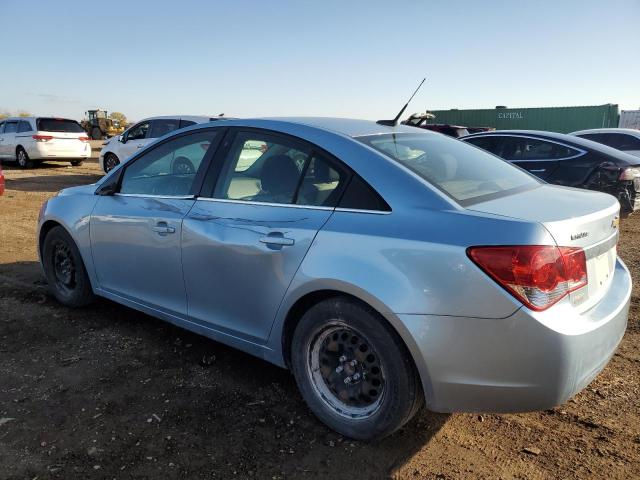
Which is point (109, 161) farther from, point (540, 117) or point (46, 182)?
point (540, 117)

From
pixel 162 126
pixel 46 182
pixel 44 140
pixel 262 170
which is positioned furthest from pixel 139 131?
pixel 262 170

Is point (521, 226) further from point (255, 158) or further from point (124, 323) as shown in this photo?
point (124, 323)

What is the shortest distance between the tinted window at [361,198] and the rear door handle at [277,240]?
334 millimetres

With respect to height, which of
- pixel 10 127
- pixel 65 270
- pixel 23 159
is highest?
Answer: pixel 10 127

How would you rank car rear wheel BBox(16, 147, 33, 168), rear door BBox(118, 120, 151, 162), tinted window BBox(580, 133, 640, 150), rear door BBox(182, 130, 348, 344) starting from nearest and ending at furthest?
rear door BBox(182, 130, 348, 344) → tinted window BBox(580, 133, 640, 150) → rear door BBox(118, 120, 151, 162) → car rear wheel BBox(16, 147, 33, 168)

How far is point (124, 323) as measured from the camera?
4.23 metres

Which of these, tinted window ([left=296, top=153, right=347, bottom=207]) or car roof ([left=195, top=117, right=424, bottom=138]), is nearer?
tinted window ([left=296, top=153, right=347, bottom=207])

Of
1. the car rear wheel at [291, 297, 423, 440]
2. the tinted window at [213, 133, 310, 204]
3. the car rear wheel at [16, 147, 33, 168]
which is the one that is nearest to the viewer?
the car rear wheel at [291, 297, 423, 440]

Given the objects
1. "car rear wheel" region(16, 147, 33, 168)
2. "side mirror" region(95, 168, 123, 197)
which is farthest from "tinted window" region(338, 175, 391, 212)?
"car rear wheel" region(16, 147, 33, 168)

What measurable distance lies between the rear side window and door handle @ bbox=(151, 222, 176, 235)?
667 inches

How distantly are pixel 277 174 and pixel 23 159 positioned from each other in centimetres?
1737

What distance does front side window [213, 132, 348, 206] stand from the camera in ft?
9.14

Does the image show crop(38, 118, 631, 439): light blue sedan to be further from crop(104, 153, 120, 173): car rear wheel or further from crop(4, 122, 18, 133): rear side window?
crop(4, 122, 18, 133): rear side window

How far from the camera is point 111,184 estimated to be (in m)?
3.98
